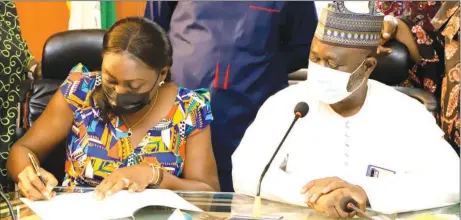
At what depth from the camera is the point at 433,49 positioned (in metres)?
2.65

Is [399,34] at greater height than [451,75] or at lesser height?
greater

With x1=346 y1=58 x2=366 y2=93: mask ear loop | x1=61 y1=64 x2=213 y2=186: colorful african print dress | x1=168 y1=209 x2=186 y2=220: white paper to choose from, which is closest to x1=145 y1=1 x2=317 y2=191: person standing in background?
x1=61 y1=64 x2=213 y2=186: colorful african print dress

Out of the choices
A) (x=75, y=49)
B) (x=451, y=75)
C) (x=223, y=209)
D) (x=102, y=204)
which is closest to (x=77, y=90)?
(x=75, y=49)

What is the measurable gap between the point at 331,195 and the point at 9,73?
1287mm

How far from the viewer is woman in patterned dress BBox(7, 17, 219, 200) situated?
86.7 inches

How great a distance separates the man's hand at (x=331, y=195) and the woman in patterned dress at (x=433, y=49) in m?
0.74

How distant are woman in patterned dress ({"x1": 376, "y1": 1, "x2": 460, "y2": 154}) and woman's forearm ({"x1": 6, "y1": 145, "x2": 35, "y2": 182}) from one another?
4.21 feet

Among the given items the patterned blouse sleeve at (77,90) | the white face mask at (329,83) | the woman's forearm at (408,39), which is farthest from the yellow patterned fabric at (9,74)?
the woman's forearm at (408,39)

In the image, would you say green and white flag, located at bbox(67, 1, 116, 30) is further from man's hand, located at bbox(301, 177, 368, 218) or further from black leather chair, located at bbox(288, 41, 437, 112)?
man's hand, located at bbox(301, 177, 368, 218)

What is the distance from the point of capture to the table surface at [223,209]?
1.81 metres

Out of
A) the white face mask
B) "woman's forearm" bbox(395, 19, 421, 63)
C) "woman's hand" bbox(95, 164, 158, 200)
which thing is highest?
"woman's forearm" bbox(395, 19, 421, 63)

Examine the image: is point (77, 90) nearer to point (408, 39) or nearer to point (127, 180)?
point (127, 180)

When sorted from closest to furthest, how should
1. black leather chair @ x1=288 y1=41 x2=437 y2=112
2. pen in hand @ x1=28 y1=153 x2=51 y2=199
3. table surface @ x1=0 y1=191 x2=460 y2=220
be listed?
table surface @ x1=0 y1=191 x2=460 y2=220, pen in hand @ x1=28 y1=153 x2=51 y2=199, black leather chair @ x1=288 y1=41 x2=437 y2=112

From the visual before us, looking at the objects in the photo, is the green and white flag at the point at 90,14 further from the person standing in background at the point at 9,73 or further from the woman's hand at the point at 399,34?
the woman's hand at the point at 399,34
